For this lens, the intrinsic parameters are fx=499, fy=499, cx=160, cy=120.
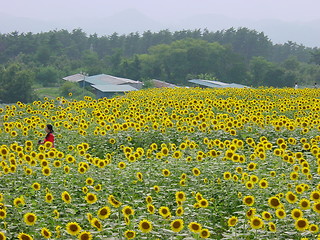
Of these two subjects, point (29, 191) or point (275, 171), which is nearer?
point (29, 191)

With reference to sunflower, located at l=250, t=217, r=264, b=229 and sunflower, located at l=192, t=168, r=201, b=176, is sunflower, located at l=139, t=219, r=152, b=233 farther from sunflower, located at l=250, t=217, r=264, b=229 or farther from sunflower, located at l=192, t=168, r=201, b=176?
sunflower, located at l=192, t=168, r=201, b=176

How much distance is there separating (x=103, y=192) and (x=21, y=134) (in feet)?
15.7

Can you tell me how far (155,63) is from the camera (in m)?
87.4

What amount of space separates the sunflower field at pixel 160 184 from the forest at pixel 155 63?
56279 mm

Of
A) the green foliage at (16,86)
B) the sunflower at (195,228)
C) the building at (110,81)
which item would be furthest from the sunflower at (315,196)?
the building at (110,81)

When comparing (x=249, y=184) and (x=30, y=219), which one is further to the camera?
(x=249, y=184)

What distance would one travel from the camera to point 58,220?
5.52 m

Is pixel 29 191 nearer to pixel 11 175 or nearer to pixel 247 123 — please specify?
pixel 11 175

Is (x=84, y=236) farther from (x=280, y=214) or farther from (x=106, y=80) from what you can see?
(x=106, y=80)

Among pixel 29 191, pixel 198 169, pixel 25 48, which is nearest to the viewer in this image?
pixel 29 191

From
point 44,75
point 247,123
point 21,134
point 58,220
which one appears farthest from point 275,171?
point 44,75

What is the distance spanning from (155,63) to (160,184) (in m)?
80.9

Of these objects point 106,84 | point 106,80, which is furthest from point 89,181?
point 106,80

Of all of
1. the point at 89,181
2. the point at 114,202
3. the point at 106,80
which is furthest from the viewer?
the point at 106,80
